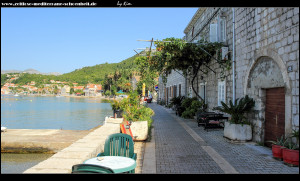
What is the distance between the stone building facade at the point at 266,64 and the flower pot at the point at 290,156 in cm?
73

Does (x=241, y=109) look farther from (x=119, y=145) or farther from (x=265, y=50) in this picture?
(x=119, y=145)

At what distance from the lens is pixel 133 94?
8945mm

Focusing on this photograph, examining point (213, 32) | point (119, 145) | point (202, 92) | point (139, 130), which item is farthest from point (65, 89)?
point (119, 145)

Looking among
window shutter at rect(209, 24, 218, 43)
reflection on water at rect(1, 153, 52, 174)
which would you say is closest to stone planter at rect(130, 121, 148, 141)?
reflection on water at rect(1, 153, 52, 174)

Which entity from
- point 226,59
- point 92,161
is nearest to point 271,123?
point 226,59

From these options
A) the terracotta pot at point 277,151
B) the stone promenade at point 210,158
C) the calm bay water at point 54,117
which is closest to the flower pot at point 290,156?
the stone promenade at point 210,158

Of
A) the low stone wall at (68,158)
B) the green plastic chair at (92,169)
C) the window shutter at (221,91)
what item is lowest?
the low stone wall at (68,158)

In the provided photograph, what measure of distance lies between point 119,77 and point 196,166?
88214mm

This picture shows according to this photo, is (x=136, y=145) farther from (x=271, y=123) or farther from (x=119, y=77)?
(x=119, y=77)

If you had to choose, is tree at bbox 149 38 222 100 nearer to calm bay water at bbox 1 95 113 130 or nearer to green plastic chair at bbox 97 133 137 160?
green plastic chair at bbox 97 133 137 160

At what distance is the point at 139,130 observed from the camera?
26.2 ft

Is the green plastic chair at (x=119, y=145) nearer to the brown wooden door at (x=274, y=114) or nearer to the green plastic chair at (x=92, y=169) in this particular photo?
the green plastic chair at (x=92, y=169)

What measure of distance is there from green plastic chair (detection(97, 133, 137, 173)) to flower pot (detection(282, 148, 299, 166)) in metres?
3.44

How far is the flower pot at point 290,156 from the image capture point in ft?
17.0
